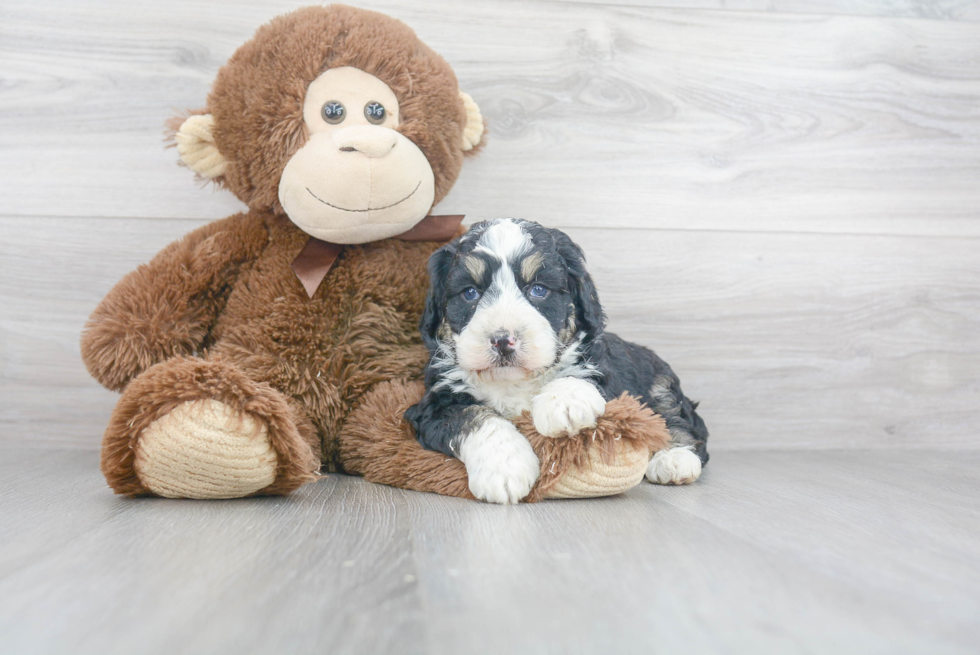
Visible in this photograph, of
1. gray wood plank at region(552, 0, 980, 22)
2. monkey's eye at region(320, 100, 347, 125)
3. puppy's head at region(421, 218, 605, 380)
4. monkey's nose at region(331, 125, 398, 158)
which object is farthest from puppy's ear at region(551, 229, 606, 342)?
gray wood plank at region(552, 0, 980, 22)

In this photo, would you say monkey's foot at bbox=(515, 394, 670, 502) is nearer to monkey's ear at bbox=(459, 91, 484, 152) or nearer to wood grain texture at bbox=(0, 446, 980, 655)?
wood grain texture at bbox=(0, 446, 980, 655)

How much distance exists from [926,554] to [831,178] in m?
1.58

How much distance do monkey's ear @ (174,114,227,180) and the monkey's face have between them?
206 millimetres

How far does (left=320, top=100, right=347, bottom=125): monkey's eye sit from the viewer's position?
5.57 ft

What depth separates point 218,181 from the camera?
1.83 m

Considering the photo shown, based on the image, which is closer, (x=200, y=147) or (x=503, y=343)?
(x=503, y=343)

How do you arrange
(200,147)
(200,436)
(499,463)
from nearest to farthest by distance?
(200,436) < (499,463) < (200,147)

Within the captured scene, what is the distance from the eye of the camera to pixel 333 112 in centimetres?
170

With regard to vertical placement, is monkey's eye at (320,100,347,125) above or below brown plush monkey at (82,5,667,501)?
above

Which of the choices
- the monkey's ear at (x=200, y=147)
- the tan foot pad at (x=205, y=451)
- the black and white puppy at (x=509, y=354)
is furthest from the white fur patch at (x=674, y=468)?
the monkey's ear at (x=200, y=147)

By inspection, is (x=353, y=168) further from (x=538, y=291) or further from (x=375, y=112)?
(x=538, y=291)

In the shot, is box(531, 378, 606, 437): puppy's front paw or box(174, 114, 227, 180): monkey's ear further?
box(174, 114, 227, 180): monkey's ear

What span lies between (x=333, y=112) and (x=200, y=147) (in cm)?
35

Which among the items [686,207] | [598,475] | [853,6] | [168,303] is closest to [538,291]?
[598,475]
